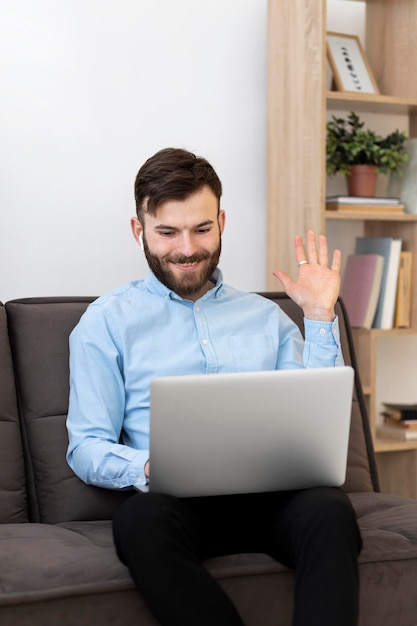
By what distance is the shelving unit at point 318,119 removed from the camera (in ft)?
9.82

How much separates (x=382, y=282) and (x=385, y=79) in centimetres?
74

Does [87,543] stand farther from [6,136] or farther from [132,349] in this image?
[6,136]

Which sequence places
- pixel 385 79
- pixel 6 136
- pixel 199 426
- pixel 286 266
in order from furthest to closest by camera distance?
pixel 385 79, pixel 286 266, pixel 6 136, pixel 199 426

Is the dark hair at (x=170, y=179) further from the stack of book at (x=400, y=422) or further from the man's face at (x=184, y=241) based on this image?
the stack of book at (x=400, y=422)

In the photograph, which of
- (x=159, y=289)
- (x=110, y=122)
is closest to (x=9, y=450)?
(x=159, y=289)

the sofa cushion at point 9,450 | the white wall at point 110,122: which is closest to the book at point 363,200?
the white wall at point 110,122

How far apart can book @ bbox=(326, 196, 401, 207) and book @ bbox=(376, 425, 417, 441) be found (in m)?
0.77

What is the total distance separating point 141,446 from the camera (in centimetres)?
212

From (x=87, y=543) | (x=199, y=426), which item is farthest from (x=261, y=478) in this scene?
(x=87, y=543)

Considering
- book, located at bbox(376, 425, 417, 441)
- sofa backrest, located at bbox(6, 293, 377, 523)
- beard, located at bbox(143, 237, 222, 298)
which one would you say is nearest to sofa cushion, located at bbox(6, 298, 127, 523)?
sofa backrest, located at bbox(6, 293, 377, 523)

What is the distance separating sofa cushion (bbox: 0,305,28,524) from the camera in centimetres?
212

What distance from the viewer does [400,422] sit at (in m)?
3.25

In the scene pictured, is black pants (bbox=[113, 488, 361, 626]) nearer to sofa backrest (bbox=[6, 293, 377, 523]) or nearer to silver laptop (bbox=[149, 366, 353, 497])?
silver laptop (bbox=[149, 366, 353, 497])

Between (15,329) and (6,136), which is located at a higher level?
(6,136)
